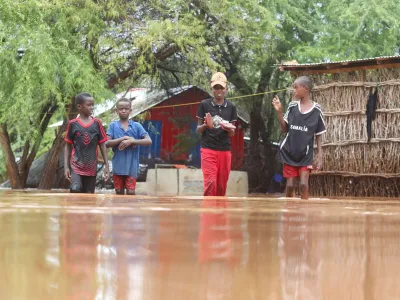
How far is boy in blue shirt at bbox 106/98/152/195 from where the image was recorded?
7.75 metres

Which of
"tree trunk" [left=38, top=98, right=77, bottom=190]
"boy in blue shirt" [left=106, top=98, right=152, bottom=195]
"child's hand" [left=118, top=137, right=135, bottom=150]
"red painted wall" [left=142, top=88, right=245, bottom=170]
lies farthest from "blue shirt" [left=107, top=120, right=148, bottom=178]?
"red painted wall" [left=142, top=88, right=245, bottom=170]

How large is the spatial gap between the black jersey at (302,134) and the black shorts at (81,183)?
6.29 feet

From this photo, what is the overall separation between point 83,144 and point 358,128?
7119mm

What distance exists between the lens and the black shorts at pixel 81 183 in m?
7.41

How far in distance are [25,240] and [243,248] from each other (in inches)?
15.1

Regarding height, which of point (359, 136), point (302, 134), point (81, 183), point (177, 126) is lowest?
point (81, 183)

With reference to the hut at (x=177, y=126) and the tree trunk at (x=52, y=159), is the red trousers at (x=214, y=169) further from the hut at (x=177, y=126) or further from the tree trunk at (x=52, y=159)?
the hut at (x=177, y=126)

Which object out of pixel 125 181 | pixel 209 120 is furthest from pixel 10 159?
pixel 209 120

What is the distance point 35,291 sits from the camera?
81 cm

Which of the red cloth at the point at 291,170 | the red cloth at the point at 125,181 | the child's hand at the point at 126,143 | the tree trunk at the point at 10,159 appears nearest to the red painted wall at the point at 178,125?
the tree trunk at the point at 10,159

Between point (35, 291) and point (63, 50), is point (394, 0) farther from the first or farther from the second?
point (35, 291)

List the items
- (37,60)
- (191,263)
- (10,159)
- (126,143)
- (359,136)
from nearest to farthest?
1. (191,263)
2. (126,143)
3. (37,60)
4. (359,136)
5. (10,159)

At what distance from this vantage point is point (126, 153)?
7898 millimetres

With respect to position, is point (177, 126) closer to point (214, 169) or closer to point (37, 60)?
point (37, 60)
